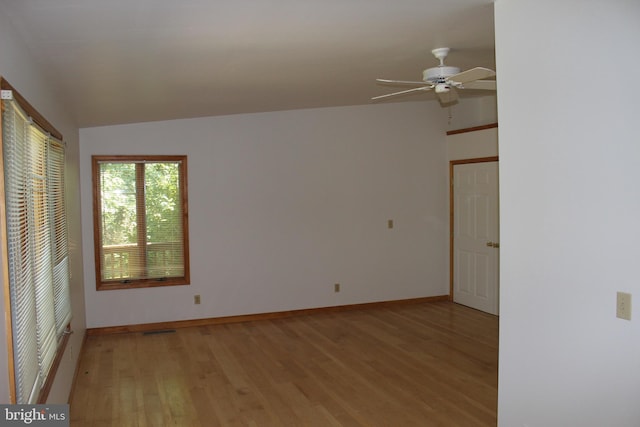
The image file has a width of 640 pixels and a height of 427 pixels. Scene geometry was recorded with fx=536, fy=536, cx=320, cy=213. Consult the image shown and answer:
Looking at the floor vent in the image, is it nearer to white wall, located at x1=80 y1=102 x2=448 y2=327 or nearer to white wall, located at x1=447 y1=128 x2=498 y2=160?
white wall, located at x1=80 y1=102 x2=448 y2=327

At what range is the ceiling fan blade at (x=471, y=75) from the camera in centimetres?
323

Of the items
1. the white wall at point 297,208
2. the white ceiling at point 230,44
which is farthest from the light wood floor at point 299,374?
the white ceiling at point 230,44

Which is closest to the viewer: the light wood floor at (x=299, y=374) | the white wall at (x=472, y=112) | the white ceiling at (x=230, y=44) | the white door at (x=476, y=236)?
the white ceiling at (x=230, y=44)

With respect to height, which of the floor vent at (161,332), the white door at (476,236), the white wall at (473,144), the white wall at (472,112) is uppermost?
the white wall at (472,112)

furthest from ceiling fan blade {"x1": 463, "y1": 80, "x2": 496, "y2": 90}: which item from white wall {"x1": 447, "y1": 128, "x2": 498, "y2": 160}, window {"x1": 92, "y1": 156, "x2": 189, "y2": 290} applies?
window {"x1": 92, "y1": 156, "x2": 189, "y2": 290}

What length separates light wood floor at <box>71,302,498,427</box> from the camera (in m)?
3.91

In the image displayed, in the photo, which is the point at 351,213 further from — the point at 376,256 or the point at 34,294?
the point at 34,294

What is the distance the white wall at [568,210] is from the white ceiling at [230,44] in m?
0.53

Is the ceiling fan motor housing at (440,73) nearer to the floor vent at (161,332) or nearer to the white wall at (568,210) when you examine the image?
the white wall at (568,210)

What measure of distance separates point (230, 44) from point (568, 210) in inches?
80.8

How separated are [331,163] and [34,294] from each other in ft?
15.5

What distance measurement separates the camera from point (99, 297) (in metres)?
6.23

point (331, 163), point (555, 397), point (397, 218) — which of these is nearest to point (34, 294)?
point (555, 397)

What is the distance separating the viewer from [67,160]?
4734mm
